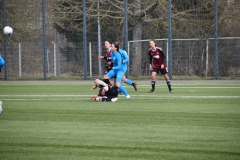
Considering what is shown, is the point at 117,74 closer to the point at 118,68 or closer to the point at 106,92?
the point at 118,68

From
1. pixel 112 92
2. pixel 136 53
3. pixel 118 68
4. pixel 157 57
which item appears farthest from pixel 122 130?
pixel 136 53

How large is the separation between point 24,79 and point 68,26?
3.85 m

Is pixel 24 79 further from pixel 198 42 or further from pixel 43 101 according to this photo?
pixel 43 101

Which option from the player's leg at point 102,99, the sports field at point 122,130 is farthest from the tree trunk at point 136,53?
the sports field at point 122,130

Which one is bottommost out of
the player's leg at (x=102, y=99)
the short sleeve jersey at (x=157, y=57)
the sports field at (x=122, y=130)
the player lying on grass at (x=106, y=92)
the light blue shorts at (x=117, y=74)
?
the sports field at (x=122, y=130)

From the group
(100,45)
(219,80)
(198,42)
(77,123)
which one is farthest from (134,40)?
(77,123)

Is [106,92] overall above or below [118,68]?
below

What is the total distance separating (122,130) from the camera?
363 inches

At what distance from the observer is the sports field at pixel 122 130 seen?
287 inches

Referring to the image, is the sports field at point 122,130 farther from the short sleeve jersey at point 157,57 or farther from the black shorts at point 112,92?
the short sleeve jersey at point 157,57

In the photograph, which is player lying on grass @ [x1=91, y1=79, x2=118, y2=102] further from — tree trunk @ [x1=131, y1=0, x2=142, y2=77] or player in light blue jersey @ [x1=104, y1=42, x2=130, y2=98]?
tree trunk @ [x1=131, y1=0, x2=142, y2=77]

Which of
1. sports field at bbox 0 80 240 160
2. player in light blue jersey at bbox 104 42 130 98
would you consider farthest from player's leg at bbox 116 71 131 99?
sports field at bbox 0 80 240 160

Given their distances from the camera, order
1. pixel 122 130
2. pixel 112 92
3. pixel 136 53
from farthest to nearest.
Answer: pixel 136 53 < pixel 112 92 < pixel 122 130

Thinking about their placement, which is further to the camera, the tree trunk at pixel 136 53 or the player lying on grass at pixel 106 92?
the tree trunk at pixel 136 53
